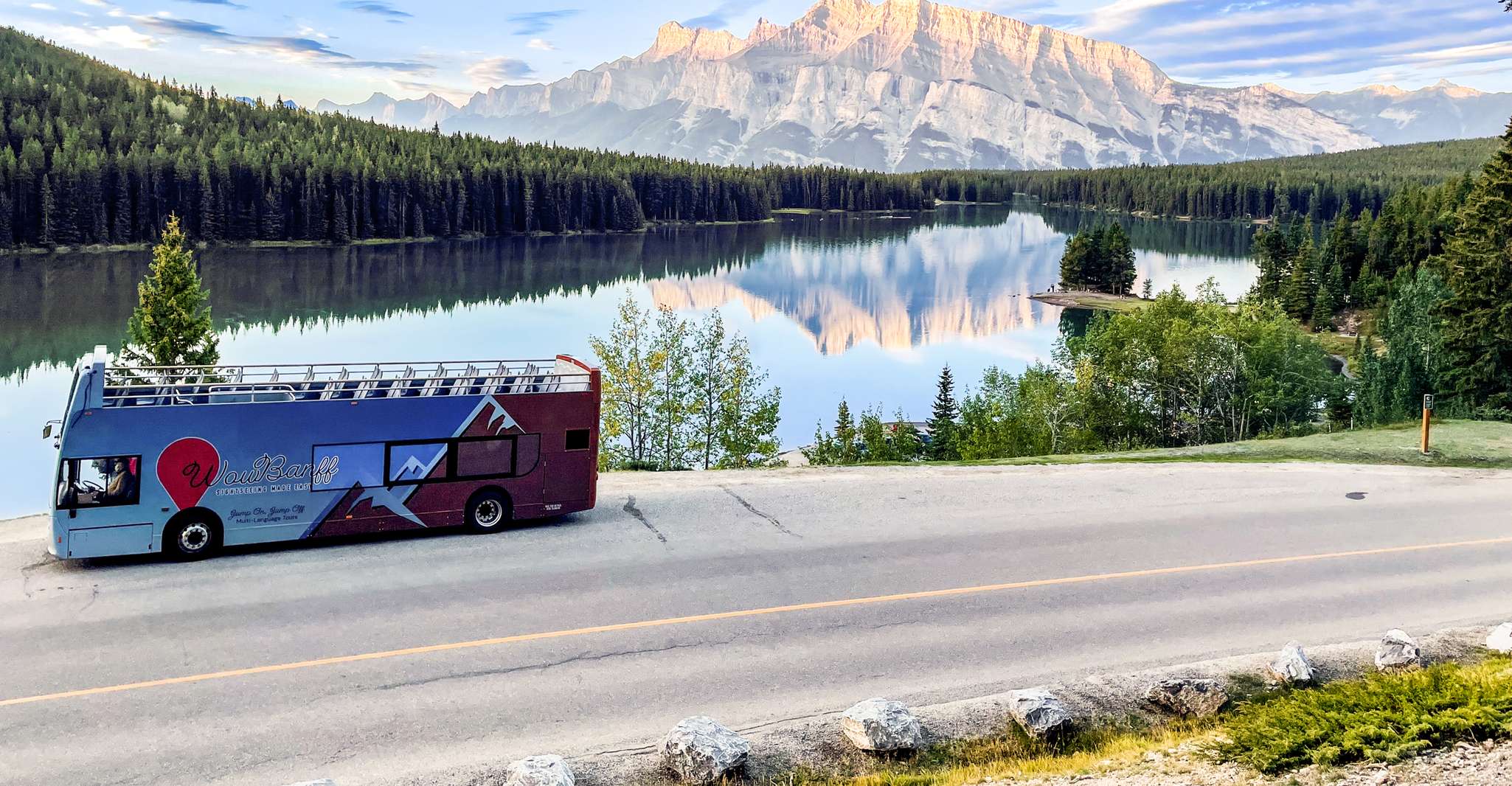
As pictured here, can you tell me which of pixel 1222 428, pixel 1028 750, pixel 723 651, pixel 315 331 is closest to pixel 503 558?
pixel 723 651

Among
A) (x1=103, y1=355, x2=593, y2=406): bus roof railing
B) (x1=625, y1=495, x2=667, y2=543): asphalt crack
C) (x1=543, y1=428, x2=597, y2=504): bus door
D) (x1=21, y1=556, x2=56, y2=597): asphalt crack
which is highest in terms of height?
(x1=103, y1=355, x2=593, y2=406): bus roof railing

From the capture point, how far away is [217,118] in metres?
197

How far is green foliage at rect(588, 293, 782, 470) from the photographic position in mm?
47750

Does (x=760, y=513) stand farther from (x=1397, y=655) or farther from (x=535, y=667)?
(x=1397, y=655)

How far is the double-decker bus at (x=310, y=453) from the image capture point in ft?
59.9

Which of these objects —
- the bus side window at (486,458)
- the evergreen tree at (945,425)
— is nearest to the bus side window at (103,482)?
the bus side window at (486,458)

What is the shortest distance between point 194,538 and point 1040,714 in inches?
558

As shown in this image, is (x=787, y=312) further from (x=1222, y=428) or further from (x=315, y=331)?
(x=1222, y=428)

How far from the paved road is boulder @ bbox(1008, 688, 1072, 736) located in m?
1.25

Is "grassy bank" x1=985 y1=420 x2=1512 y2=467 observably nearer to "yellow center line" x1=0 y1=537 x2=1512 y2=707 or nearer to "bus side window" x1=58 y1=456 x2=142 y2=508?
"yellow center line" x1=0 y1=537 x2=1512 y2=707

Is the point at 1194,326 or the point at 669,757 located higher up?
the point at 1194,326

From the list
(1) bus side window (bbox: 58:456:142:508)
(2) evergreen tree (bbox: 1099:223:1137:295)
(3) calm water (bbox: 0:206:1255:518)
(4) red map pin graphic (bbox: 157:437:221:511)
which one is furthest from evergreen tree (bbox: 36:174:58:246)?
(4) red map pin graphic (bbox: 157:437:221:511)

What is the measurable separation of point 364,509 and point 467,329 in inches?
3044

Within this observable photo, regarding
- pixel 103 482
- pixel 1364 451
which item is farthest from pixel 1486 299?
pixel 103 482
